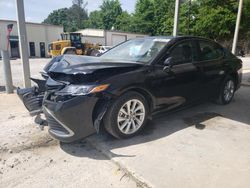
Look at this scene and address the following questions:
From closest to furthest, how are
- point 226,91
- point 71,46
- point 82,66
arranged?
point 82,66 < point 226,91 < point 71,46

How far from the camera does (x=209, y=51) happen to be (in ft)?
15.9

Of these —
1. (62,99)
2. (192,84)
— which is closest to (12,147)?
(62,99)

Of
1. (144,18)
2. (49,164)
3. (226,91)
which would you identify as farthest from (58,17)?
(49,164)

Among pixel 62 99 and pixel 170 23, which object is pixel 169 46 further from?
pixel 170 23

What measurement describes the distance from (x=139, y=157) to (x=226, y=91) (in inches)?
128

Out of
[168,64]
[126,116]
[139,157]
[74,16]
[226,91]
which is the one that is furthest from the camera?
[74,16]

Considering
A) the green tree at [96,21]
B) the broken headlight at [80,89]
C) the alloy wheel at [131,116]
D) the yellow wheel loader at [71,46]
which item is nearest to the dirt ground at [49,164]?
the alloy wheel at [131,116]

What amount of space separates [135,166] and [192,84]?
2119 millimetres

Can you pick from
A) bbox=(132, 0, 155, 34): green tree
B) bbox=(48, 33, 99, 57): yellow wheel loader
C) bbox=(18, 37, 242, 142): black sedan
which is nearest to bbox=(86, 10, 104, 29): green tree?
bbox=(132, 0, 155, 34): green tree

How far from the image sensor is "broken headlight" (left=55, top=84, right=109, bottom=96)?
3041 millimetres

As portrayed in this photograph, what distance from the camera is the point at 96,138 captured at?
3.61 m

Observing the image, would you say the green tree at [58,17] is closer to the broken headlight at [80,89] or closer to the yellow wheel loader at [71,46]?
the yellow wheel loader at [71,46]

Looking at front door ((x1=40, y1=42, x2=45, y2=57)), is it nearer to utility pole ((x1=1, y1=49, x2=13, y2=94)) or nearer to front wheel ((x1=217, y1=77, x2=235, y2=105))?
utility pole ((x1=1, y1=49, x2=13, y2=94))

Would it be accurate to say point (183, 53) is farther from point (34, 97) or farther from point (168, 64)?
point (34, 97)
